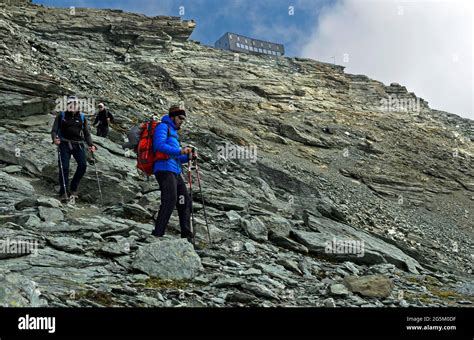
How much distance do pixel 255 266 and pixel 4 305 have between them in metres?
5.32

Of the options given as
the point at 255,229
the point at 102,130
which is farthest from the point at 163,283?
the point at 102,130

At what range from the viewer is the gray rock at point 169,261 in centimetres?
744

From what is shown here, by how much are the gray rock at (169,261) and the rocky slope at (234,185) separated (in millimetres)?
24

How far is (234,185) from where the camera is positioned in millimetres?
19625

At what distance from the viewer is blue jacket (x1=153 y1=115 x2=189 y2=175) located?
28.8 ft

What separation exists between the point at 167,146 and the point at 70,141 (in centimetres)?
463

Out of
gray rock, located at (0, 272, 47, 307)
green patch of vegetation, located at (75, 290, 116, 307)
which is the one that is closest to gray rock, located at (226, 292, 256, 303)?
green patch of vegetation, located at (75, 290, 116, 307)

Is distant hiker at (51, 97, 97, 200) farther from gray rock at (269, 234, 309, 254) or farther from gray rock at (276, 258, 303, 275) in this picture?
gray rock at (276, 258, 303, 275)

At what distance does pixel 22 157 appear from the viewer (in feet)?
47.8

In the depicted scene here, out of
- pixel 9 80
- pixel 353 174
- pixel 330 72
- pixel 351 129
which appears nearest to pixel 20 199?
pixel 9 80

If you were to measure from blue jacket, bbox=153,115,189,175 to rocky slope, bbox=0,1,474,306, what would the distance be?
149 centimetres

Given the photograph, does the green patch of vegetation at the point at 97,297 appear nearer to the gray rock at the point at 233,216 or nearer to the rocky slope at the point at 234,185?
the rocky slope at the point at 234,185

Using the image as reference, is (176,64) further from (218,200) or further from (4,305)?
(4,305)
